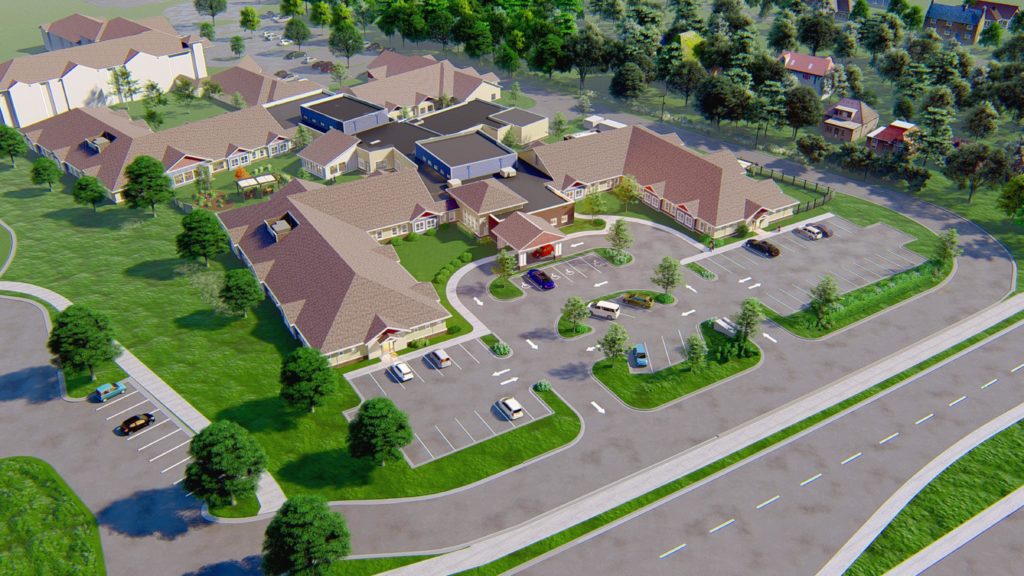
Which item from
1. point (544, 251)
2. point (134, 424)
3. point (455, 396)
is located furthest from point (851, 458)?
point (134, 424)

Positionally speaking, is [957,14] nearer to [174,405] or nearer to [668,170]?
[668,170]

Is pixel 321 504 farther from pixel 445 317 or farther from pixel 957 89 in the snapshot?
pixel 957 89

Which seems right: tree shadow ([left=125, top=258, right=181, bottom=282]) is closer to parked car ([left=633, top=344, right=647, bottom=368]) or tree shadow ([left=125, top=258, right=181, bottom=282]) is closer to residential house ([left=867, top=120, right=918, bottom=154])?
parked car ([left=633, top=344, right=647, bottom=368])

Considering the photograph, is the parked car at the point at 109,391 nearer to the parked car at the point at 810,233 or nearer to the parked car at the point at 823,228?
the parked car at the point at 810,233

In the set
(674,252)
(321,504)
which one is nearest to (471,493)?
(321,504)

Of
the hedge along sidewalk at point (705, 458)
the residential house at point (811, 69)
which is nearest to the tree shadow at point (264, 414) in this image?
the hedge along sidewalk at point (705, 458)
